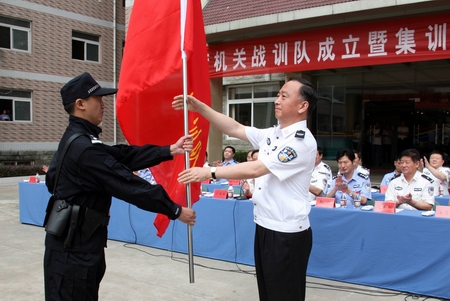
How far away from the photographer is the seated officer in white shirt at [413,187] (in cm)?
443

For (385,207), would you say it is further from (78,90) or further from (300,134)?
(78,90)

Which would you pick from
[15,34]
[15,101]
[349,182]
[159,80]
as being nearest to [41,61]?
[15,34]

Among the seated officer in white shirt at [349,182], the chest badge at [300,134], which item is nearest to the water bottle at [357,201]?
the seated officer in white shirt at [349,182]

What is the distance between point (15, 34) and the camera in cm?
1578

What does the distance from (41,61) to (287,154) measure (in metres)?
16.4

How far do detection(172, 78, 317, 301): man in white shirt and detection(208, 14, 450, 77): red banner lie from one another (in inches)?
254

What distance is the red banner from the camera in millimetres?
7828

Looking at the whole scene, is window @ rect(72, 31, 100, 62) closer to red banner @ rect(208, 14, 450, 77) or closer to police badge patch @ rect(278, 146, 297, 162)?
red banner @ rect(208, 14, 450, 77)

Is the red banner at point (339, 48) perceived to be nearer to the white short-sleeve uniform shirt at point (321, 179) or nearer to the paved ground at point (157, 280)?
the white short-sleeve uniform shirt at point (321, 179)

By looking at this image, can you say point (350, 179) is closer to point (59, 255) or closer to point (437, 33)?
point (59, 255)

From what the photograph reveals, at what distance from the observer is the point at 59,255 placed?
2.24 metres

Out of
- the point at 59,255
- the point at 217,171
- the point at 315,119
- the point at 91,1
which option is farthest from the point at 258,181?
the point at 91,1

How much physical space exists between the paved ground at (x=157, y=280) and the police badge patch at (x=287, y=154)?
211 centimetres

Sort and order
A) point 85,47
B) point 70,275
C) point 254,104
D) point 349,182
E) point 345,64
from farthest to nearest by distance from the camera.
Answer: point 85,47
point 254,104
point 345,64
point 349,182
point 70,275
